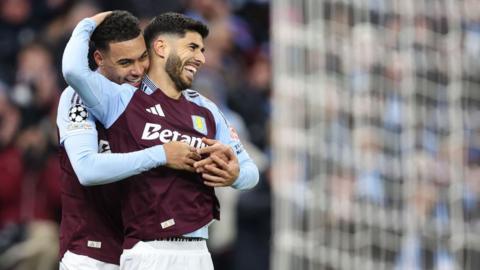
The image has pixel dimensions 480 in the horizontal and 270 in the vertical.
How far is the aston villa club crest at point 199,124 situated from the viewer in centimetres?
527

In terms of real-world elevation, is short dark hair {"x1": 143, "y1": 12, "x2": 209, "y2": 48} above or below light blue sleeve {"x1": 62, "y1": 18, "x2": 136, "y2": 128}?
above

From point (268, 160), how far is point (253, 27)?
8.38 feet

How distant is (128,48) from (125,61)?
0.06 m

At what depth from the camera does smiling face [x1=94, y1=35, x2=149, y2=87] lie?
17.2 feet

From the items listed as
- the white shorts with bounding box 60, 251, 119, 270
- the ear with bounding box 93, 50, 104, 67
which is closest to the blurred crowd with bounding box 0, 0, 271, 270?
the white shorts with bounding box 60, 251, 119, 270

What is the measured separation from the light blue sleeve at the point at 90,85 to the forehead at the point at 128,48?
0.40 ft

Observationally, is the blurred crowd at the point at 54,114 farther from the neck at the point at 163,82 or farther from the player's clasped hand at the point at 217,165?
the player's clasped hand at the point at 217,165

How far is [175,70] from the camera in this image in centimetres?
524

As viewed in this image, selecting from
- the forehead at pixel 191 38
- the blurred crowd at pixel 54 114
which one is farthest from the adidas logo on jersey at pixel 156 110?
the blurred crowd at pixel 54 114

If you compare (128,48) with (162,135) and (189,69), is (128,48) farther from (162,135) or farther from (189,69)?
(162,135)

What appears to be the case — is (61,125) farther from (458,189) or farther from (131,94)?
(458,189)

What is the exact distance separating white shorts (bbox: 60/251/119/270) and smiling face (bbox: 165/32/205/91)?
0.76 meters

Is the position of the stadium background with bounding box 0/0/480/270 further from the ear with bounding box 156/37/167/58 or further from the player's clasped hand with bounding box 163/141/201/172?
the player's clasped hand with bounding box 163/141/201/172

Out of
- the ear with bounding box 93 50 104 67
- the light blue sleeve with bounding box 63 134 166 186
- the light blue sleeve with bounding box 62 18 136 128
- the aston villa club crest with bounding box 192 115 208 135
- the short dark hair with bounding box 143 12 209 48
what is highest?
the short dark hair with bounding box 143 12 209 48
